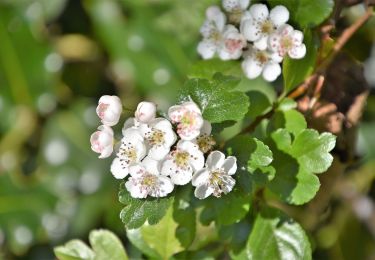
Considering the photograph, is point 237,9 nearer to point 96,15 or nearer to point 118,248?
point 118,248

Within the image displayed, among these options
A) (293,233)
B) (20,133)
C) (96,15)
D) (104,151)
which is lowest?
(20,133)

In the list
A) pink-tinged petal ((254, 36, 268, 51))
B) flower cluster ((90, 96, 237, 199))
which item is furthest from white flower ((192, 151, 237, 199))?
pink-tinged petal ((254, 36, 268, 51))

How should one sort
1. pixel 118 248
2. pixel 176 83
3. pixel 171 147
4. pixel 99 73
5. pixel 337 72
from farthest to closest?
pixel 99 73
pixel 176 83
pixel 337 72
pixel 118 248
pixel 171 147

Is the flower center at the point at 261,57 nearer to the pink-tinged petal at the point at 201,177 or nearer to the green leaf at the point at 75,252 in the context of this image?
the pink-tinged petal at the point at 201,177

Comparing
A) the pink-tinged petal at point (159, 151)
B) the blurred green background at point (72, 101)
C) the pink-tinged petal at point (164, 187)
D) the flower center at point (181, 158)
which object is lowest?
the blurred green background at point (72, 101)

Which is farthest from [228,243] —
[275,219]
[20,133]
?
[20,133]

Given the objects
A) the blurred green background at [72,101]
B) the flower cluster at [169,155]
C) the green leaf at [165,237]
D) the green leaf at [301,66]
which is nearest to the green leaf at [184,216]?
the green leaf at [165,237]
